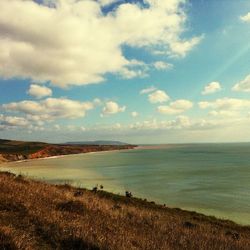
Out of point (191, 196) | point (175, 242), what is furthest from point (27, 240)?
point (191, 196)

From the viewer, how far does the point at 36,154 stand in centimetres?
17662

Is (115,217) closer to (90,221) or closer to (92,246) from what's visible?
(90,221)

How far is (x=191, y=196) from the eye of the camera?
155ft

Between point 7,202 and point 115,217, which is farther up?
point 7,202

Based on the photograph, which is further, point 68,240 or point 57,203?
point 57,203

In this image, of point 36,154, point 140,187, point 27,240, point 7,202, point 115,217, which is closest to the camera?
point 27,240

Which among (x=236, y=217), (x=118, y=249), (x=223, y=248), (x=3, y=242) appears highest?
(x=3, y=242)

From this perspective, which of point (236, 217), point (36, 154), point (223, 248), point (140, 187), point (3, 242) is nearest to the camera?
point (3, 242)

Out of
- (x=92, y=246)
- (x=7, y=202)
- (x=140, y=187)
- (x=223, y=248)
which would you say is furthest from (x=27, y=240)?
(x=140, y=187)

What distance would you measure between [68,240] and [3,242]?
1857mm

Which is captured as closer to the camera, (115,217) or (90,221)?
(90,221)

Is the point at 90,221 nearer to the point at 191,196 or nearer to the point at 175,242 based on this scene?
the point at 175,242

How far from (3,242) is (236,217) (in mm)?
31412

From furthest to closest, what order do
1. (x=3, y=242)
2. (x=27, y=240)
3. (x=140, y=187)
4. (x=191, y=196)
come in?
1. (x=140, y=187)
2. (x=191, y=196)
3. (x=27, y=240)
4. (x=3, y=242)
